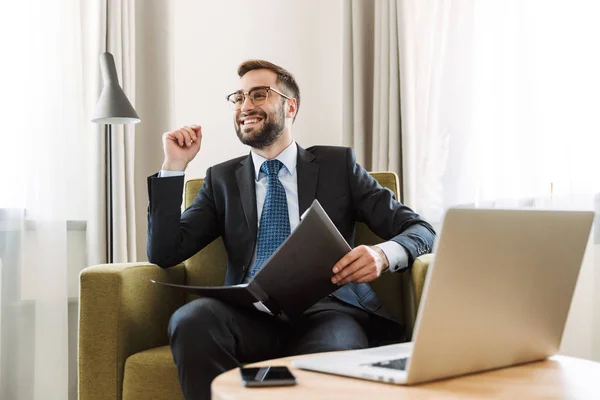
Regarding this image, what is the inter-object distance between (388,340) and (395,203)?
1.40 ft

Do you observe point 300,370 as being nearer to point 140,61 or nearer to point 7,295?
point 7,295

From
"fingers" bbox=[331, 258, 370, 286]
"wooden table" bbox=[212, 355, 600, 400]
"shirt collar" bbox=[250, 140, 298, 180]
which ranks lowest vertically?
"wooden table" bbox=[212, 355, 600, 400]

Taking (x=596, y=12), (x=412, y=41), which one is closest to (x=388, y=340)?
(x=596, y=12)

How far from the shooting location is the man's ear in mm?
2314

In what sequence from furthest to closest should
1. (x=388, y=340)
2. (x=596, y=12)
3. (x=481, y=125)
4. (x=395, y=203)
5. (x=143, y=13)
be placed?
(x=143, y=13)
(x=481, y=125)
(x=596, y=12)
(x=395, y=203)
(x=388, y=340)

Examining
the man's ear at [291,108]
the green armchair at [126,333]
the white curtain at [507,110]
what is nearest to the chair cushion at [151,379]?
the green armchair at [126,333]

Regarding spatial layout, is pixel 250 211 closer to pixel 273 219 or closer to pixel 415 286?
pixel 273 219

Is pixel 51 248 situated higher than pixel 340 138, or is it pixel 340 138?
pixel 340 138

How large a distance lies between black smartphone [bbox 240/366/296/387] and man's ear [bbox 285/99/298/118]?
1.36 m

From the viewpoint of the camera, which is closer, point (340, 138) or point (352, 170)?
point (352, 170)

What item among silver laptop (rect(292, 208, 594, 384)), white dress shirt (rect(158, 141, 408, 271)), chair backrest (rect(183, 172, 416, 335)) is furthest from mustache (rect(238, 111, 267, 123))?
silver laptop (rect(292, 208, 594, 384))

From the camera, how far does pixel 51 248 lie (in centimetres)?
265

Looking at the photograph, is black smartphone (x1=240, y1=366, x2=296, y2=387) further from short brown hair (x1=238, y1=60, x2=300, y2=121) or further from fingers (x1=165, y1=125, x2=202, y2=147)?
short brown hair (x1=238, y1=60, x2=300, y2=121)

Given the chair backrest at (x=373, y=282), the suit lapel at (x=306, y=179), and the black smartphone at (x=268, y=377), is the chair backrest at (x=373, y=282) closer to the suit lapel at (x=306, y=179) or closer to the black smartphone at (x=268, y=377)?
the suit lapel at (x=306, y=179)
